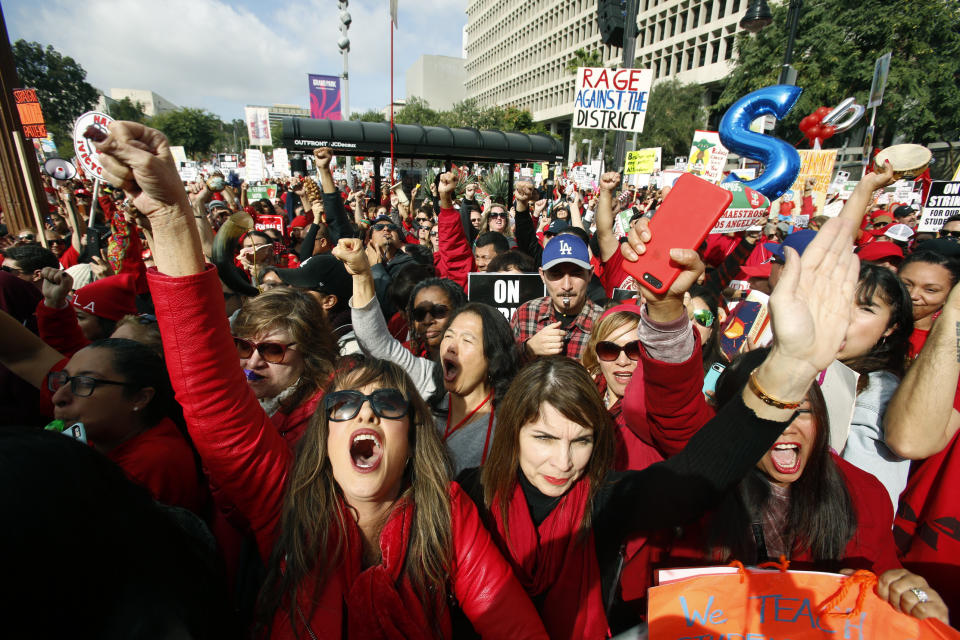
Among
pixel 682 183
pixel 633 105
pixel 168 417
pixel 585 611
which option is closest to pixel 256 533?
pixel 168 417

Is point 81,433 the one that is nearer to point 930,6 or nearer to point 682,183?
point 682,183

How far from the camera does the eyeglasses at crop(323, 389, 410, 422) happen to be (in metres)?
1.58

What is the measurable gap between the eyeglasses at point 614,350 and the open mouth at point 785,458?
33.0 inches

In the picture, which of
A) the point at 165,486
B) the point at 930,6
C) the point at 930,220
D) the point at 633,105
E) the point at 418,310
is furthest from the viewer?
the point at 930,6

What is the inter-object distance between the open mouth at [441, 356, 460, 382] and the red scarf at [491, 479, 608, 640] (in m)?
0.86

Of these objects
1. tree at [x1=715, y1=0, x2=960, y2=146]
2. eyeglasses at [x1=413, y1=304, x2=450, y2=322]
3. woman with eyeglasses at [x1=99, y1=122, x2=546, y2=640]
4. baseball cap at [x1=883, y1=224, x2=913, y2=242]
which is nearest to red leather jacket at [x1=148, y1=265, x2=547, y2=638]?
woman with eyeglasses at [x1=99, y1=122, x2=546, y2=640]

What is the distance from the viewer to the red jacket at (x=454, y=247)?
4738 millimetres

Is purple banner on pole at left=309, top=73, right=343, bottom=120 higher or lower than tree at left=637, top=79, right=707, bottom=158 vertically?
lower

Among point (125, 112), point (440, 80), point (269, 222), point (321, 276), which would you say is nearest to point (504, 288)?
point (321, 276)

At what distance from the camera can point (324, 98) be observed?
1579 cm

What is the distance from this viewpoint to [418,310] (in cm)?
315

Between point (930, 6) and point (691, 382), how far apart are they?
107 feet

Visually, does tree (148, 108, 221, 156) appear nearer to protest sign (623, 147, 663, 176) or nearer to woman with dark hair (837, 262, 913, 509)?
protest sign (623, 147, 663, 176)

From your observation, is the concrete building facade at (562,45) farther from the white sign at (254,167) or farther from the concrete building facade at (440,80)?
the white sign at (254,167)
